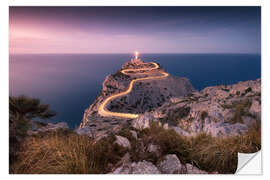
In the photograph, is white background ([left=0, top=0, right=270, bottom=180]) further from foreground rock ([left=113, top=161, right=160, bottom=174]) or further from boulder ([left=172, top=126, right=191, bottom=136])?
foreground rock ([left=113, top=161, right=160, bottom=174])

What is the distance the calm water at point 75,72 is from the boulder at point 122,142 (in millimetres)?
1376

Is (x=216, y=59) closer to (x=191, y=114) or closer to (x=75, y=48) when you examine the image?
(x=191, y=114)

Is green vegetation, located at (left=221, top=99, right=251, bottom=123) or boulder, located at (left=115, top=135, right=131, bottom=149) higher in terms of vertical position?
green vegetation, located at (left=221, top=99, right=251, bottom=123)

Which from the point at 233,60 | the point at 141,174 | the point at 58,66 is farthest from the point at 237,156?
the point at 58,66

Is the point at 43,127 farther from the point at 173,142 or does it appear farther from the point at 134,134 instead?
the point at 173,142

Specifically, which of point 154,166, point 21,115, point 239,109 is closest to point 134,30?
point 239,109

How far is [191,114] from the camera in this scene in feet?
15.4

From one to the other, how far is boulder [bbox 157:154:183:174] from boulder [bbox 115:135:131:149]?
0.62 meters

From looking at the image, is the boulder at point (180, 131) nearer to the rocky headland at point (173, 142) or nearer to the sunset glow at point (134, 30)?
the rocky headland at point (173, 142)

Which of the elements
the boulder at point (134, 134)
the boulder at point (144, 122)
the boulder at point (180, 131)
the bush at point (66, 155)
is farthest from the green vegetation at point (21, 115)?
the boulder at point (180, 131)

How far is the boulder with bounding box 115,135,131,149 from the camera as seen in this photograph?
366 cm

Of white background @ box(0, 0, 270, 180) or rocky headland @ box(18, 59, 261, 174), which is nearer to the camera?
rocky headland @ box(18, 59, 261, 174)

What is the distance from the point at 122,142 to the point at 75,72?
11.1 ft

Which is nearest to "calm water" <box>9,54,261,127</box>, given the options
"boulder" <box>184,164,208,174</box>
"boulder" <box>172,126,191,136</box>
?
"boulder" <box>172,126,191,136</box>
